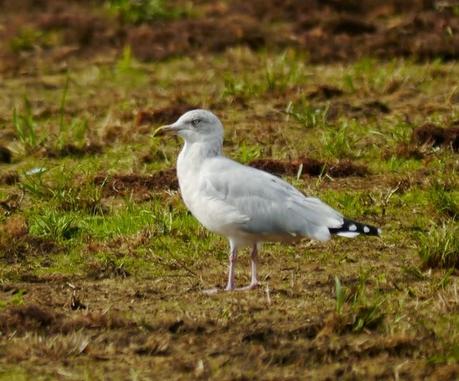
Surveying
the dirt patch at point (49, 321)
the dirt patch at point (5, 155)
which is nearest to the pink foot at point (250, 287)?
the dirt patch at point (49, 321)

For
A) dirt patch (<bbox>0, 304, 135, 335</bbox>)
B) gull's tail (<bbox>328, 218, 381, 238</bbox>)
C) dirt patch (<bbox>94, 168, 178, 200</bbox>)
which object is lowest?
dirt patch (<bbox>94, 168, 178, 200</bbox>)

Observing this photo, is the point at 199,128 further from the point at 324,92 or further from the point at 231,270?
the point at 324,92

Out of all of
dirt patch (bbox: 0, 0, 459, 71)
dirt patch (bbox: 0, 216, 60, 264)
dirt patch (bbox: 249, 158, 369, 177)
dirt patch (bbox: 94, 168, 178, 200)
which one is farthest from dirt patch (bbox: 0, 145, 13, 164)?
dirt patch (bbox: 0, 0, 459, 71)

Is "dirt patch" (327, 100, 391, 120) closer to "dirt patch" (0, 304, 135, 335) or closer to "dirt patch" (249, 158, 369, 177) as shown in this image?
"dirt patch" (249, 158, 369, 177)

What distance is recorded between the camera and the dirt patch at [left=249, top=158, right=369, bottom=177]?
10555 mm

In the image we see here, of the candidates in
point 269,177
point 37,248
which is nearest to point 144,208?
point 37,248

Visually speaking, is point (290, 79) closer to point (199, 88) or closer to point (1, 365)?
point (199, 88)

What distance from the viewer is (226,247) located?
351 inches

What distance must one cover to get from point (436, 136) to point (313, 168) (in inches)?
45.6

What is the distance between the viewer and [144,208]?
9.74m

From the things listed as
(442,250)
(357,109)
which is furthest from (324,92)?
(442,250)

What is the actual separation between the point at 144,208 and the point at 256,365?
3.21 metres

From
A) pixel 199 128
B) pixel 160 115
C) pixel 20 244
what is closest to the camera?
pixel 199 128

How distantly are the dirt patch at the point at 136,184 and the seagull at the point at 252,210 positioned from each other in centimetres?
208
